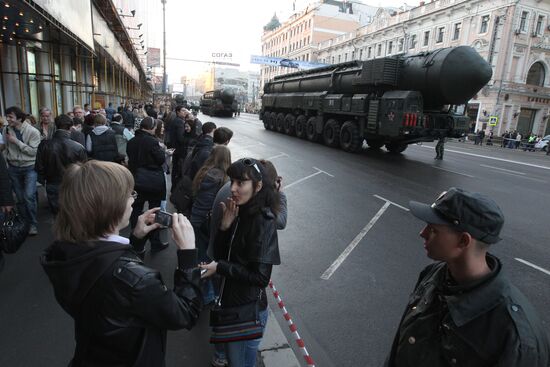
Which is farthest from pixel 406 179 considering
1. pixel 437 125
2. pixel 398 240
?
pixel 398 240

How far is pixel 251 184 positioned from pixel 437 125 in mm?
12900

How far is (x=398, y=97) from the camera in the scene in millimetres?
12703

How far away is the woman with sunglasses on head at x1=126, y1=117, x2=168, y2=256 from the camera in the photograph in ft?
15.7

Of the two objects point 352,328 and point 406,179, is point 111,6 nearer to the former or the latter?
point 406,179

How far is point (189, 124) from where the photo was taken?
825 centimetres

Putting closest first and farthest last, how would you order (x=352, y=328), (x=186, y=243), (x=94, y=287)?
(x=94, y=287)
(x=186, y=243)
(x=352, y=328)

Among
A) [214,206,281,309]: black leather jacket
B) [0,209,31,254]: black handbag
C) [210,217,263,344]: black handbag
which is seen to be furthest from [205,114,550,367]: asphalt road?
[0,209,31,254]: black handbag

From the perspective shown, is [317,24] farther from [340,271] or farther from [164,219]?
[164,219]

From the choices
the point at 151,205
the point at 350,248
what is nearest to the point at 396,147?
the point at 350,248

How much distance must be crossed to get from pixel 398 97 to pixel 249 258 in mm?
11908

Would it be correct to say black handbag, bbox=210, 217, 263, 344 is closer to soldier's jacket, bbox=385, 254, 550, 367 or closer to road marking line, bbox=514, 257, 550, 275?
soldier's jacket, bbox=385, 254, 550, 367

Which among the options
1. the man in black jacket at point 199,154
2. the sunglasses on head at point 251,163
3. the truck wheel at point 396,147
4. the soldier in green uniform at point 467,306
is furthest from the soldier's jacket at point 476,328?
the truck wheel at point 396,147

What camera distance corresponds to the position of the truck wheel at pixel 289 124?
22334 millimetres

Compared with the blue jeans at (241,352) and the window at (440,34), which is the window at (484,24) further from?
the blue jeans at (241,352)
